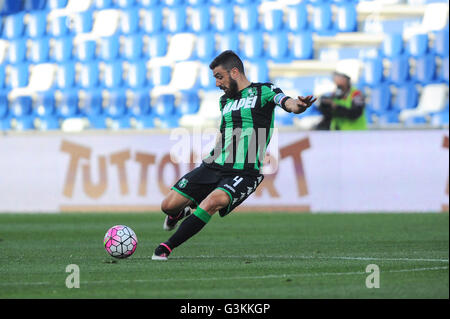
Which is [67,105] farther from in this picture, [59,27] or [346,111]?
[346,111]

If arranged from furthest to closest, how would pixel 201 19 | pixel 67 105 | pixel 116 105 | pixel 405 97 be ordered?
pixel 201 19 → pixel 67 105 → pixel 116 105 → pixel 405 97

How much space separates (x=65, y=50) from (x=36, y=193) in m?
6.89

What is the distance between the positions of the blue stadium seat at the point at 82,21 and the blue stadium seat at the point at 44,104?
199 centimetres

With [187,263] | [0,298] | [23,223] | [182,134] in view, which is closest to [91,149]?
[182,134]

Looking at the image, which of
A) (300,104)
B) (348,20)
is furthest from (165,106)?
(300,104)

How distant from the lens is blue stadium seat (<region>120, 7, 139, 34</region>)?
876 inches

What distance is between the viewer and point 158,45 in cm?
2167

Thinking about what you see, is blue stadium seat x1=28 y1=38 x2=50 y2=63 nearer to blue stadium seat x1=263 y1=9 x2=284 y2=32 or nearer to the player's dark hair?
blue stadium seat x1=263 y1=9 x2=284 y2=32

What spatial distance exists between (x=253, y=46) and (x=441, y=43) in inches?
168

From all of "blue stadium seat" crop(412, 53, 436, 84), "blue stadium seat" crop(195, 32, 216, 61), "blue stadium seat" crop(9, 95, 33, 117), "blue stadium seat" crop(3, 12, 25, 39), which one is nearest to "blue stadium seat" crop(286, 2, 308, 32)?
"blue stadium seat" crop(195, 32, 216, 61)

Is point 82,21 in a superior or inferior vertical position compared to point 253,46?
superior

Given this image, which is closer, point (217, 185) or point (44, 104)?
point (217, 185)

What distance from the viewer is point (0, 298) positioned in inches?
214
